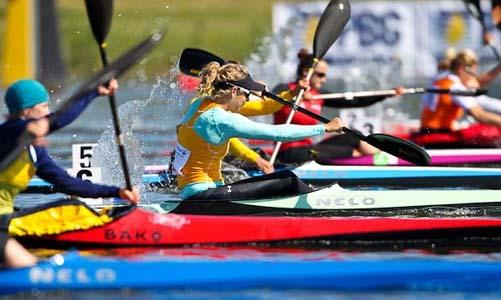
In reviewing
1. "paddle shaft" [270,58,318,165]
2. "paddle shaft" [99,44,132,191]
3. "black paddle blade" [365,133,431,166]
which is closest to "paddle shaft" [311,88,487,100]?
"paddle shaft" [270,58,318,165]

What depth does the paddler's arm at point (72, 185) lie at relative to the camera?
923cm

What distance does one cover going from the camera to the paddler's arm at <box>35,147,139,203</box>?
923 centimetres

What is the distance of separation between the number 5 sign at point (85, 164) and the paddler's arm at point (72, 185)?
2.50 m

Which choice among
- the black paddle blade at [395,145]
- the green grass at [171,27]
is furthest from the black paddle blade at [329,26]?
the green grass at [171,27]

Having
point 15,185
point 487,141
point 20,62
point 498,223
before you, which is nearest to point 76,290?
point 15,185

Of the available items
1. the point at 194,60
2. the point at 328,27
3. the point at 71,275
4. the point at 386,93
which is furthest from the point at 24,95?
the point at 386,93

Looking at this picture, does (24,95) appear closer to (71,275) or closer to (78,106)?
(78,106)

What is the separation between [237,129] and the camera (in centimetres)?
1011

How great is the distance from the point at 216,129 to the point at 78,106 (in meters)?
1.66

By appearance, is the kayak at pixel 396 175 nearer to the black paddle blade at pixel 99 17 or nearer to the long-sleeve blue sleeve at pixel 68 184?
the black paddle blade at pixel 99 17

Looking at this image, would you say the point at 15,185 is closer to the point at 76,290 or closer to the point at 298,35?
the point at 76,290

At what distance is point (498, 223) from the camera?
995cm

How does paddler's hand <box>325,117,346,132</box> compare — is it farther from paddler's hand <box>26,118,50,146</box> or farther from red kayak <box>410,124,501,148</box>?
red kayak <box>410,124,501,148</box>

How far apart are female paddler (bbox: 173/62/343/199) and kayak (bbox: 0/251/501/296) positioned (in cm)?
185
